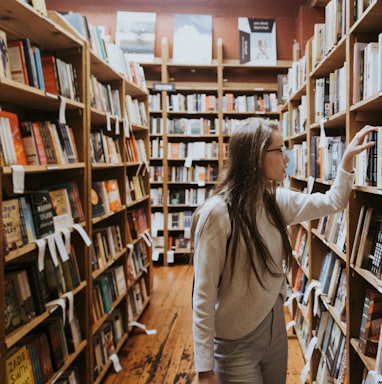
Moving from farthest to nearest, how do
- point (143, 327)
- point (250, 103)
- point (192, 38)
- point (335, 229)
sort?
point (192, 38) → point (250, 103) → point (143, 327) → point (335, 229)

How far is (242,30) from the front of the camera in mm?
5492

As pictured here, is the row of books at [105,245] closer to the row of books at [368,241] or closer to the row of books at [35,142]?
the row of books at [35,142]

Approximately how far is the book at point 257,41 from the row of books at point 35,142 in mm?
4091

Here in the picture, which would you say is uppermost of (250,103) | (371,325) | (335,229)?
(250,103)

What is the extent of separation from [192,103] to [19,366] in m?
4.44

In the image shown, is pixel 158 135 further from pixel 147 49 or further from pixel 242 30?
pixel 242 30

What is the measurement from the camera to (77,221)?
2.05 m

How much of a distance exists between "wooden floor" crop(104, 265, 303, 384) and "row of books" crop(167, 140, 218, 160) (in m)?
2.09

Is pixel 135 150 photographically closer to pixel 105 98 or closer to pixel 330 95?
pixel 105 98

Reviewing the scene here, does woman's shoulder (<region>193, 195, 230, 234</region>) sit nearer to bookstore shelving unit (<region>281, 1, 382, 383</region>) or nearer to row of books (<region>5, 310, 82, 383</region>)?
bookstore shelving unit (<region>281, 1, 382, 383</region>)

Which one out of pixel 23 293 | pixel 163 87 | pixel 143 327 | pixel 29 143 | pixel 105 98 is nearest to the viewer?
pixel 23 293

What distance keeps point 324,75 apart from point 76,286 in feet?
6.46

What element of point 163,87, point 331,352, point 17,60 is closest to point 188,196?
point 163,87

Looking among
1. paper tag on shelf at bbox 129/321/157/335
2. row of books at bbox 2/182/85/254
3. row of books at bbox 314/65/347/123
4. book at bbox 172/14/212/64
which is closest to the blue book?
row of books at bbox 2/182/85/254
